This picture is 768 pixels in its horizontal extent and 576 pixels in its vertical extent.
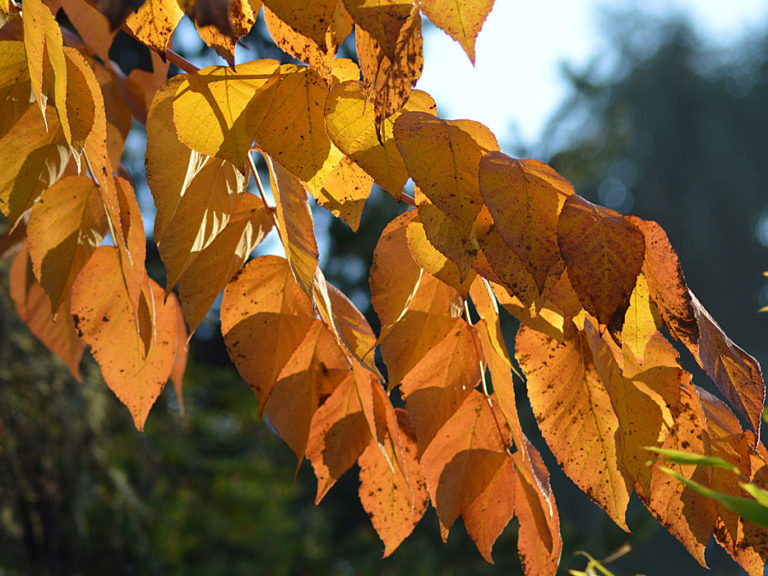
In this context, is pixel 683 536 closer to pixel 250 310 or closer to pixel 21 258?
pixel 250 310

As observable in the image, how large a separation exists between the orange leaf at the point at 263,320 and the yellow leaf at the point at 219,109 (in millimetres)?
92

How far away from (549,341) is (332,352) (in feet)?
0.38

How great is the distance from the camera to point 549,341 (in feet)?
1.00

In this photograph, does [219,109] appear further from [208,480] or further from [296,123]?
[208,480]

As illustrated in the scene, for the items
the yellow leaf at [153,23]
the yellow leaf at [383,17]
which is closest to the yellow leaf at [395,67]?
the yellow leaf at [383,17]

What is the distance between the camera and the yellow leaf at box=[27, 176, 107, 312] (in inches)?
13.4

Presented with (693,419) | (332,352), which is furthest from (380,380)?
(693,419)

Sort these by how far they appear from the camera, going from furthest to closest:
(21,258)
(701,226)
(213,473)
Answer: (701,226) → (213,473) → (21,258)

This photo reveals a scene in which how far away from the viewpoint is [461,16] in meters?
0.19

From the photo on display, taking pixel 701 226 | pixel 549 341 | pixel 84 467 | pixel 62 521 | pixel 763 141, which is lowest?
pixel 62 521

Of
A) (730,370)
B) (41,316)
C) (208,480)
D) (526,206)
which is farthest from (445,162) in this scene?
(208,480)

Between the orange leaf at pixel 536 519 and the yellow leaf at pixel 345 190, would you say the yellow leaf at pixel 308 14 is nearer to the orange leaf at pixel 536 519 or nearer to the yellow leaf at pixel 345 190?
the yellow leaf at pixel 345 190

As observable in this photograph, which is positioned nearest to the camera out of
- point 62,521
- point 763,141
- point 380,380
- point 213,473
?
point 380,380

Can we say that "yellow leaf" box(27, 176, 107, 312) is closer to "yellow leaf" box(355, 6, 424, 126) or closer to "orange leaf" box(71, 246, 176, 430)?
"orange leaf" box(71, 246, 176, 430)
